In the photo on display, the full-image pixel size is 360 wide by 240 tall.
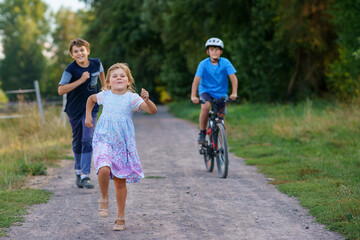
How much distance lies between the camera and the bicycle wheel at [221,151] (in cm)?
776

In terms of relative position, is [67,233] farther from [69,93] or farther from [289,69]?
[289,69]

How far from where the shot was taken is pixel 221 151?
8.09m

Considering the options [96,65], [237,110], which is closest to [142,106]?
[96,65]

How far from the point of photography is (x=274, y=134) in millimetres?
13242

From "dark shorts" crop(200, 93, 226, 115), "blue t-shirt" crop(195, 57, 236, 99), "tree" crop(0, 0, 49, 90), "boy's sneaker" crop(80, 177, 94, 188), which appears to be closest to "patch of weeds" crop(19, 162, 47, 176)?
"boy's sneaker" crop(80, 177, 94, 188)

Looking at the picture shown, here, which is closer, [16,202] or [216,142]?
[16,202]

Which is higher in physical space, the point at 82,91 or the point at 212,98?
the point at 82,91

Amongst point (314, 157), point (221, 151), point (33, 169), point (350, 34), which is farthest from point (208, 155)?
point (350, 34)

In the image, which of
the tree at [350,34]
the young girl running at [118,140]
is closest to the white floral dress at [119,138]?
the young girl running at [118,140]

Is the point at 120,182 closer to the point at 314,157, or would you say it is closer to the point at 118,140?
the point at 118,140

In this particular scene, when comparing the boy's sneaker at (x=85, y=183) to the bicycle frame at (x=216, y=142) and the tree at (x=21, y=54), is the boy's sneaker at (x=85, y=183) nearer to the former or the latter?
the bicycle frame at (x=216, y=142)

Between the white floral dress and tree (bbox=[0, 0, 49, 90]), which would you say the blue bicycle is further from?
tree (bbox=[0, 0, 49, 90])

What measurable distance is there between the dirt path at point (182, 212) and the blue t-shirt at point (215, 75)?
4.50ft

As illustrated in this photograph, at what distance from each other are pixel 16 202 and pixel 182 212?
202 cm
